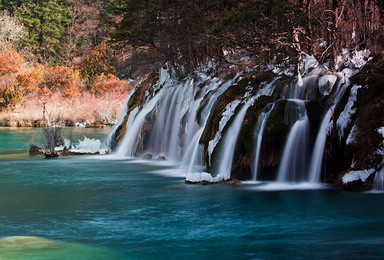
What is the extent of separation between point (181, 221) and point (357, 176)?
3.96m

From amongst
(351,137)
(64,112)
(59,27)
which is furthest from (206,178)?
(59,27)

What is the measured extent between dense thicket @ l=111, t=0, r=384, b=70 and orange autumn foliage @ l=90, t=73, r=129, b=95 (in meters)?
38.4

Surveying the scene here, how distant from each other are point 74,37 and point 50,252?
234ft

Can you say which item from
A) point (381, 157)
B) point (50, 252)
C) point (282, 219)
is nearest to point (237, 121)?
point (381, 157)

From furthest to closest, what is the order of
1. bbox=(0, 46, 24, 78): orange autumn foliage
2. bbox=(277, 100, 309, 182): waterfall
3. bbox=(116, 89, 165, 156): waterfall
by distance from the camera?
bbox=(0, 46, 24, 78): orange autumn foliage, bbox=(116, 89, 165, 156): waterfall, bbox=(277, 100, 309, 182): waterfall

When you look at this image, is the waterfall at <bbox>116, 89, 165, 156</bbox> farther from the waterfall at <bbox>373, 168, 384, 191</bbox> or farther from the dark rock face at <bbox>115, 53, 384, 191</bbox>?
the waterfall at <bbox>373, 168, 384, 191</bbox>

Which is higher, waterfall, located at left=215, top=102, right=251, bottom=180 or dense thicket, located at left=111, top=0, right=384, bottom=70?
dense thicket, located at left=111, top=0, right=384, bottom=70

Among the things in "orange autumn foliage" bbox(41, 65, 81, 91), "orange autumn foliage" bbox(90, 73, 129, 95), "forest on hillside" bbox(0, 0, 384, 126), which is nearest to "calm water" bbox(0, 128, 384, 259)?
"forest on hillside" bbox(0, 0, 384, 126)

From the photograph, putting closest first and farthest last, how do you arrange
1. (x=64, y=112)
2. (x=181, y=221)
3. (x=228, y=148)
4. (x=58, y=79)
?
(x=181, y=221) < (x=228, y=148) < (x=64, y=112) < (x=58, y=79)

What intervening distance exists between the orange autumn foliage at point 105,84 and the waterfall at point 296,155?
4892 cm

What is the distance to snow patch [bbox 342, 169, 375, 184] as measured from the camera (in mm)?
11249

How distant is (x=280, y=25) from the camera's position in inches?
681

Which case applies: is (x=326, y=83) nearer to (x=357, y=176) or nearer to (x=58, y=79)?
(x=357, y=176)

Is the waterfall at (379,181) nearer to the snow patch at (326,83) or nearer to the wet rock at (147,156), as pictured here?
the snow patch at (326,83)
